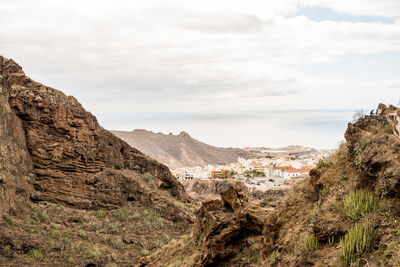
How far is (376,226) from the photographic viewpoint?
612cm

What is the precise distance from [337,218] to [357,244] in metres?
A: 1.08

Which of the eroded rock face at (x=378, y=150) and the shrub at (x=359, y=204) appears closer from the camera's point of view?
the eroded rock face at (x=378, y=150)

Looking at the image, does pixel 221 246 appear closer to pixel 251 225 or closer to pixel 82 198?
pixel 251 225

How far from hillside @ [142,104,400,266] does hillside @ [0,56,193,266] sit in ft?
37.6

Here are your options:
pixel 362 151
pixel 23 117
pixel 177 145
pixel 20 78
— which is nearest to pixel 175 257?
pixel 362 151

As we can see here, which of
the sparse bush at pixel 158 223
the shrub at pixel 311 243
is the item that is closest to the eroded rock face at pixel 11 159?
the sparse bush at pixel 158 223

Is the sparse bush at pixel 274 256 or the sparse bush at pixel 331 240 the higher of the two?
the sparse bush at pixel 331 240

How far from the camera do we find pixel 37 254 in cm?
1898

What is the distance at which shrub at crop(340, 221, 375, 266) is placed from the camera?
5833 millimetres

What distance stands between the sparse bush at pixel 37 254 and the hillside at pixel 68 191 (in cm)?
5

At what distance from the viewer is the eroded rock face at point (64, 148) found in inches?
981

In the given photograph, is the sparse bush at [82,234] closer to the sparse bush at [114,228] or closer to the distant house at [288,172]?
the sparse bush at [114,228]

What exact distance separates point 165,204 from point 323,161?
21.1 meters

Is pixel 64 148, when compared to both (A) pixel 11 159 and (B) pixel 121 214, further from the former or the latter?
(B) pixel 121 214
